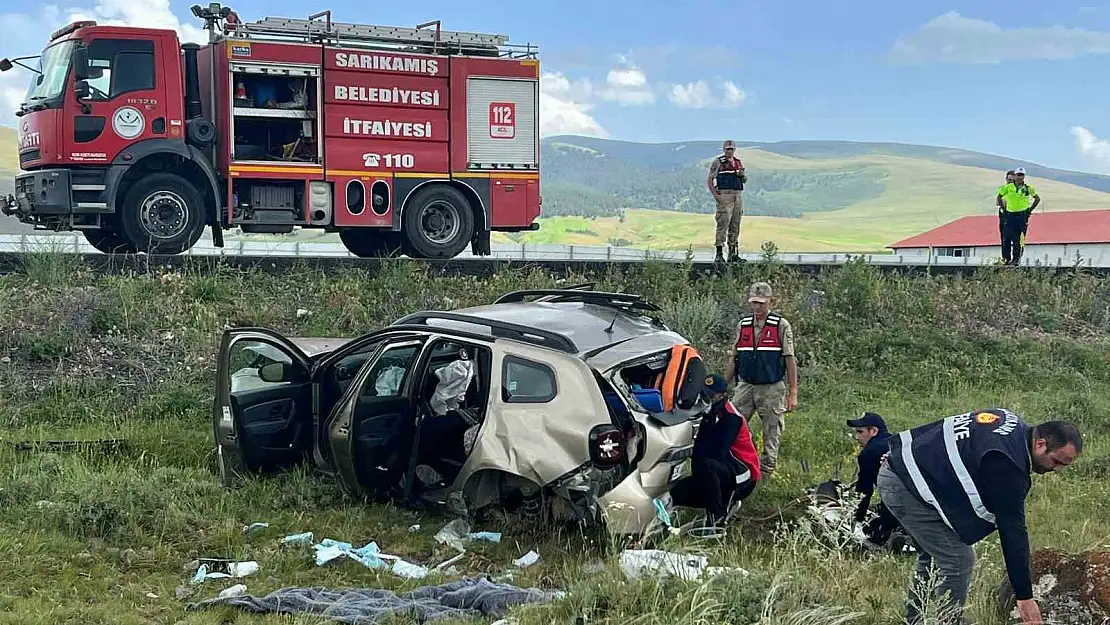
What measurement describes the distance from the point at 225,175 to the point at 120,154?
1.19 metres

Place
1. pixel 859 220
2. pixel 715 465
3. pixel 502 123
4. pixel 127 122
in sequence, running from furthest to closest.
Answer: pixel 859 220, pixel 502 123, pixel 127 122, pixel 715 465

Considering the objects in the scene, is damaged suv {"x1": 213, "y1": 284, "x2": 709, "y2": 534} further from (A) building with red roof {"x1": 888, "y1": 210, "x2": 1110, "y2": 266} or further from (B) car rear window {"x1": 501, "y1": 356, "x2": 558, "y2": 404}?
(A) building with red roof {"x1": 888, "y1": 210, "x2": 1110, "y2": 266}

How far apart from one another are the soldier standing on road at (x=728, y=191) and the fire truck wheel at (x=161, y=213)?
668 centimetres

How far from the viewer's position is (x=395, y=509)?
258 inches

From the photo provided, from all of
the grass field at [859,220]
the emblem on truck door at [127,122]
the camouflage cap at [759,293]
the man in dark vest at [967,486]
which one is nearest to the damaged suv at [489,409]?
the camouflage cap at [759,293]

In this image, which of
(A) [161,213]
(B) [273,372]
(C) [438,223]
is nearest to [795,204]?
(C) [438,223]

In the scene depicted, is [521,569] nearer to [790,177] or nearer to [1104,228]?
[1104,228]

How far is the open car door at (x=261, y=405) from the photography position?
6.78 m

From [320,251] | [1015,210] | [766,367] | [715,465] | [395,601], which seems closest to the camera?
[395,601]

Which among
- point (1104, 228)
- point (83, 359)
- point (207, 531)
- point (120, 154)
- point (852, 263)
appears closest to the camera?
point (207, 531)

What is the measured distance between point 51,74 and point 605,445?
31.0ft

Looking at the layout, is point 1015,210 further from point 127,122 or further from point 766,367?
point 127,122

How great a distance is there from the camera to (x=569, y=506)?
19.1ft

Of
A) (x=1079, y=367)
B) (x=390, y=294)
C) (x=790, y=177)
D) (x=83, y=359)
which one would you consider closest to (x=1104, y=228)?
(x=1079, y=367)
